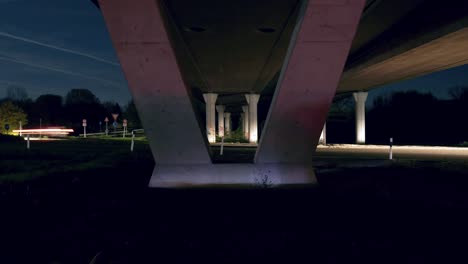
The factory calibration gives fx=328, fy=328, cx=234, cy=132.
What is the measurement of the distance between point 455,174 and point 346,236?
8.12m

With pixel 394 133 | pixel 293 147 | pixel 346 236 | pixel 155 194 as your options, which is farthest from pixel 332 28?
pixel 394 133

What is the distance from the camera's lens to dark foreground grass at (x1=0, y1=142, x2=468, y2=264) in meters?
4.03

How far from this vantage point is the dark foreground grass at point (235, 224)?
403 cm

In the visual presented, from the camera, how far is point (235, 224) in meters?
5.16

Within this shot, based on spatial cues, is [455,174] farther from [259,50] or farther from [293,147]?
[259,50]

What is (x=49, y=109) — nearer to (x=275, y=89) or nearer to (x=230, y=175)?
(x=275, y=89)

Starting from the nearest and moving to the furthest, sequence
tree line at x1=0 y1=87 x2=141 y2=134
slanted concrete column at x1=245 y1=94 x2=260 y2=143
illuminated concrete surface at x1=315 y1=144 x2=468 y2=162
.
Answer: illuminated concrete surface at x1=315 y1=144 x2=468 y2=162
slanted concrete column at x1=245 y1=94 x2=260 y2=143
tree line at x1=0 y1=87 x2=141 y2=134

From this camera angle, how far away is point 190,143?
26.8 feet

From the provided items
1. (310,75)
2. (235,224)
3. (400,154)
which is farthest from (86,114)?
(235,224)

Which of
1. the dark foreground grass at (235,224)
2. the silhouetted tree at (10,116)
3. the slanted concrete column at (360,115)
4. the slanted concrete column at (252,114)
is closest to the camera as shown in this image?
the dark foreground grass at (235,224)

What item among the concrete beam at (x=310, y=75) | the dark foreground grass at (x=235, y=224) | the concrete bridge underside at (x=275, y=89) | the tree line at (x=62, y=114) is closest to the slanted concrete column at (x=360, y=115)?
the concrete bridge underside at (x=275, y=89)

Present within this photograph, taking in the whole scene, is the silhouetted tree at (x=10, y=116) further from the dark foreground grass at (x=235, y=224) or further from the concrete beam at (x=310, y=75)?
the concrete beam at (x=310, y=75)

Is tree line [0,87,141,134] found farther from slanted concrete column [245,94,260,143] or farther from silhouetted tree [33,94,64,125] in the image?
slanted concrete column [245,94,260,143]

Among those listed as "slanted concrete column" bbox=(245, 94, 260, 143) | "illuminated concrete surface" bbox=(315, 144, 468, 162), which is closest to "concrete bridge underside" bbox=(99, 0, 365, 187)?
"illuminated concrete surface" bbox=(315, 144, 468, 162)
